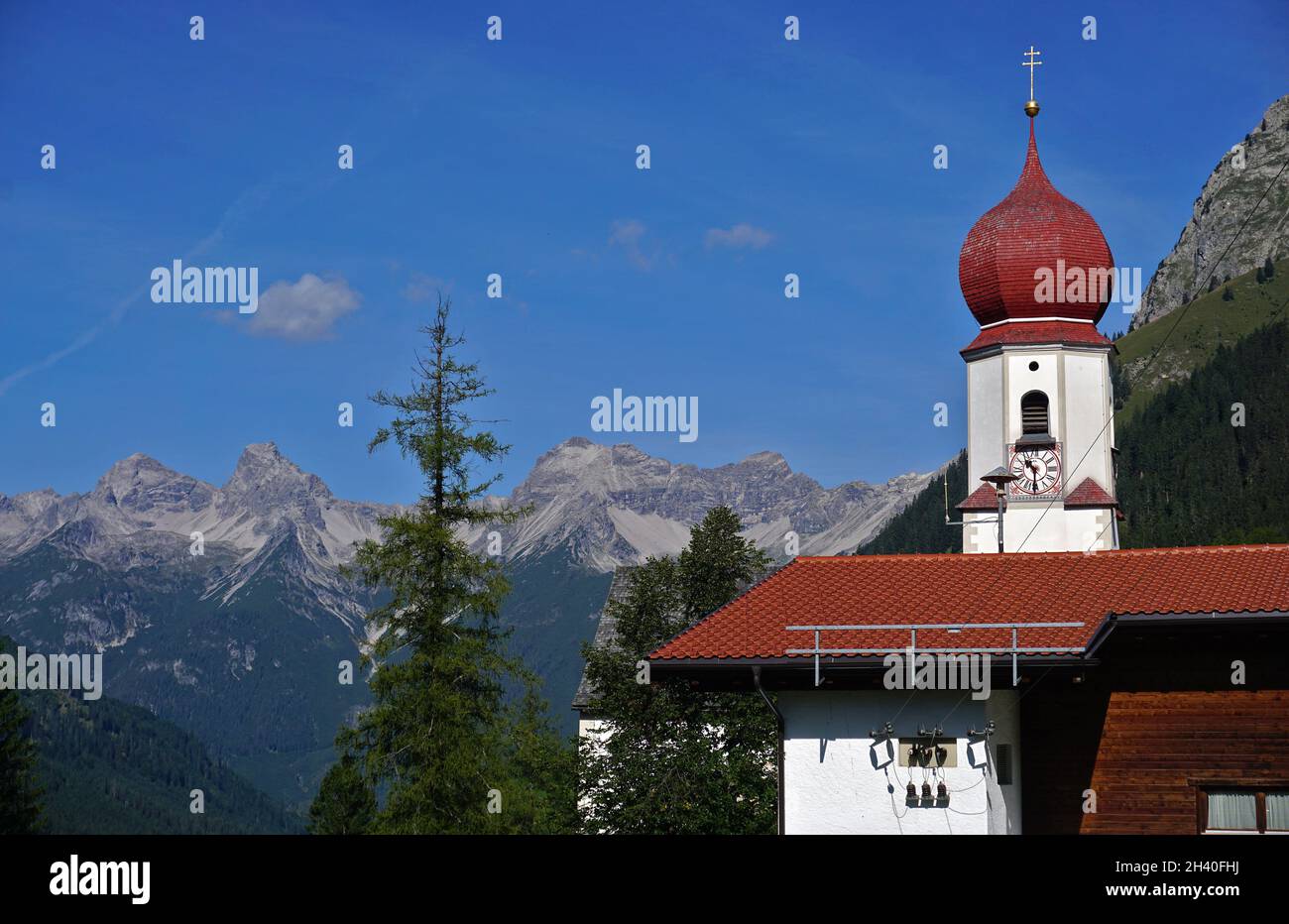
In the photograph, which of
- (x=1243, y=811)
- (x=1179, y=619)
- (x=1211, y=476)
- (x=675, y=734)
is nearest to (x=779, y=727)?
(x=1179, y=619)

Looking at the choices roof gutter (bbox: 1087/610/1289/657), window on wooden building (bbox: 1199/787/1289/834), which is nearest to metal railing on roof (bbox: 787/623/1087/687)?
roof gutter (bbox: 1087/610/1289/657)

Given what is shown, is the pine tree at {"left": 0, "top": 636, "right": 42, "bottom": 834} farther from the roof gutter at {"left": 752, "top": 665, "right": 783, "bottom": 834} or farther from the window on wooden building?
the window on wooden building

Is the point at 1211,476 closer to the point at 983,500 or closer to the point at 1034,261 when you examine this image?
the point at 1034,261

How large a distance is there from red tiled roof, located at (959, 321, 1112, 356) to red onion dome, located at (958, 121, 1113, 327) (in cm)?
32

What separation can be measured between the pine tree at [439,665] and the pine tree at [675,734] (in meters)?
3.69

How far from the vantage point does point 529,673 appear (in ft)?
113

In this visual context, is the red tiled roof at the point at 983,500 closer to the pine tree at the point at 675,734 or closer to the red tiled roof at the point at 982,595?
the pine tree at the point at 675,734

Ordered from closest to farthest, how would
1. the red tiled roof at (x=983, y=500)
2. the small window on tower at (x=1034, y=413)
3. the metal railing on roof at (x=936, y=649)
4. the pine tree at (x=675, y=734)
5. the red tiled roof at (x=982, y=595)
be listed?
the metal railing on roof at (x=936, y=649), the red tiled roof at (x=982, y=595), the pine tree at (x=675, y=734), the red tiled roof at (x=983, y=500), the small window on tower at (x=1034, y=413)

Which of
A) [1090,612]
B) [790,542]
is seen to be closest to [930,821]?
[1090,612]

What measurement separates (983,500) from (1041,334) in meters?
4.73

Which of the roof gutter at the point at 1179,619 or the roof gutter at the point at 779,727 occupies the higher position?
the roof gutter at the point at 1179,619

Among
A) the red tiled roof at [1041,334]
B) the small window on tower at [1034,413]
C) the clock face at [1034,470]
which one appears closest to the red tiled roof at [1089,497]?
the clock face at [1034,470]

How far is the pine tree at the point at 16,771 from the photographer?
62.3 meters

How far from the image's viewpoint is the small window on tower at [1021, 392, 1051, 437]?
4303 centimetres
